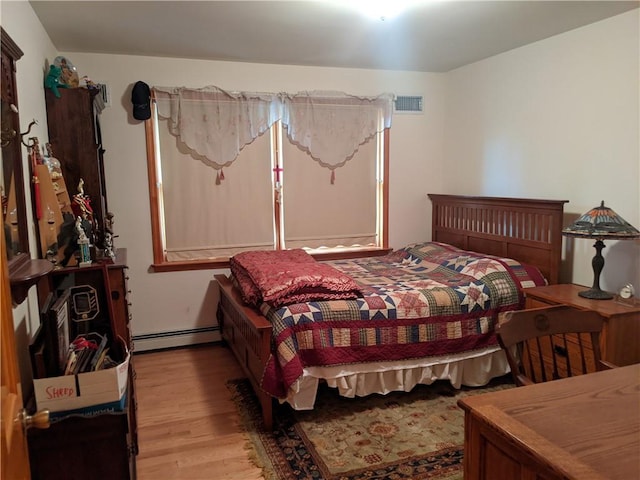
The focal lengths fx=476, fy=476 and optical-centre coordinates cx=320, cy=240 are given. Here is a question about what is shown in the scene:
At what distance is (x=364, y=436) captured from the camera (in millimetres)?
2574

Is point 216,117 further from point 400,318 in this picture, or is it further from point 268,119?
point 400,318

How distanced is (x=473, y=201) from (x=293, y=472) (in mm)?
2686

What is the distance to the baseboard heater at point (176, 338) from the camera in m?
3.94

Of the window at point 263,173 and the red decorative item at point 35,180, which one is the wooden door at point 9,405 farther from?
the window at point 263,173

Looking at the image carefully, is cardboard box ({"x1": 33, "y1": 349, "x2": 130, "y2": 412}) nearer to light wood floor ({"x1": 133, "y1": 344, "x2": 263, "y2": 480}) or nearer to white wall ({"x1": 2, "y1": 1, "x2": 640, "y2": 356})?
light wood floor ({"x1": 133, "y1": 344, "x2": 263, "y2": 480})

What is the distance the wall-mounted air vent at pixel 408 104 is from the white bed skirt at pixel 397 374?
7.84 feet

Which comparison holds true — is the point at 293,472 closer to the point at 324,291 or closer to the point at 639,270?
the point at 324,291

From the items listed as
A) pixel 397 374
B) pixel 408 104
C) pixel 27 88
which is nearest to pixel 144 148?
pixel 27 88

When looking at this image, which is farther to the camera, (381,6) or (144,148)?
(144,148)

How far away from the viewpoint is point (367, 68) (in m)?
4.30

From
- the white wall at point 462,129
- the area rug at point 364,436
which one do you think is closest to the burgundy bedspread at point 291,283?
the area rug at point 364,436

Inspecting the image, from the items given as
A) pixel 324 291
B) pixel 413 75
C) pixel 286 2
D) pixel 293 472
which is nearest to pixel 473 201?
pixel 413 75

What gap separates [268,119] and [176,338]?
2.02m

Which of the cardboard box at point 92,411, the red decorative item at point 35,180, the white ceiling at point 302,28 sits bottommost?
the cardboard box at point 92,411
